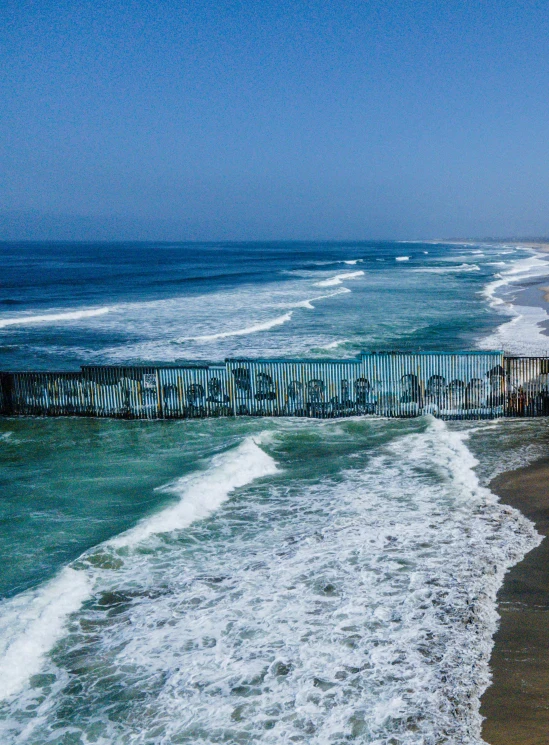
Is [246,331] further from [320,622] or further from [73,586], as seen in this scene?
[320,622]

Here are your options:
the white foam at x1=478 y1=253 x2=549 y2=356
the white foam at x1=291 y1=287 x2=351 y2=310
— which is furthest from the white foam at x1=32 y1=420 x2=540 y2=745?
the white foam at x1=291 y1=287 x2=351 y2=310

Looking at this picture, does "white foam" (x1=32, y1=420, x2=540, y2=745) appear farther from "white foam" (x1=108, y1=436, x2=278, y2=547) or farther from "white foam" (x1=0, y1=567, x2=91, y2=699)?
"white foam" (x1=108, y1=436, x2=278, y2=547)

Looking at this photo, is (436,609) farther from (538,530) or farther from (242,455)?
(242,455)

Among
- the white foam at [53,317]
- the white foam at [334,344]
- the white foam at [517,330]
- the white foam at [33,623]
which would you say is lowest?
the white foam at [33,623]

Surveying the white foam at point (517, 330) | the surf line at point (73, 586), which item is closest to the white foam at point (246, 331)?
the white foam at point (517, 330)

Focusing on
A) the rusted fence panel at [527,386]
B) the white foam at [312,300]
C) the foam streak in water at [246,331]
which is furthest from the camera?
the white foam at [312,300]

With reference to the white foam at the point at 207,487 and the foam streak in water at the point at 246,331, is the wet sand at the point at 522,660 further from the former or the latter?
the foam streak in water at the point at 246,331

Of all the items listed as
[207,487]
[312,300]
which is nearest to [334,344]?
[207,487]
